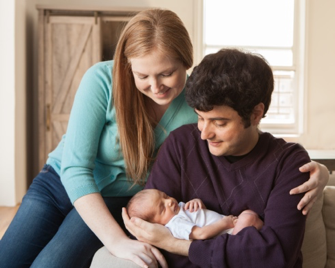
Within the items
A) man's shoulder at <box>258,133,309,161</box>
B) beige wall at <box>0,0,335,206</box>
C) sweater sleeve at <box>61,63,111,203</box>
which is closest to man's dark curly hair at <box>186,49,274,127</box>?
man's shoulder at <box>258,133,309,161</box>

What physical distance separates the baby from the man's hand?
3cm

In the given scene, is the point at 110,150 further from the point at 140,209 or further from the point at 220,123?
the point at 220,123

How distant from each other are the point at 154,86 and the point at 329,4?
6046mm

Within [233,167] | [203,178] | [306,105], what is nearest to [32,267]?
[203,178]

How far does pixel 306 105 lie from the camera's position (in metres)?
7.18

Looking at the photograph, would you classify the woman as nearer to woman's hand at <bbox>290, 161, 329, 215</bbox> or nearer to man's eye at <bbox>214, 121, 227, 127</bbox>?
woman's hand at <bbox>290, 161, 329, 215</bbox>

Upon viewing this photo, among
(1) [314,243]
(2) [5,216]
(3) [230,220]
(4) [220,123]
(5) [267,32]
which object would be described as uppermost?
(5) [267,32]

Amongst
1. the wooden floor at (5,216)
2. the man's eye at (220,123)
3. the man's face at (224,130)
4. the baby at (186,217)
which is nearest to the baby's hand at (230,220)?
the baby at (186,217)

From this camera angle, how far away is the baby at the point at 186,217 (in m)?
1.69

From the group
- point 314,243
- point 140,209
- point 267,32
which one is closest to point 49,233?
point 140,209

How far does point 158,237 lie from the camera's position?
170cm

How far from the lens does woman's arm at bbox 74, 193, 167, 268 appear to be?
168 centimetres

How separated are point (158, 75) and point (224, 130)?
0.41 metres

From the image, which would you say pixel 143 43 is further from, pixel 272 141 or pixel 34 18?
pixel 34 18
